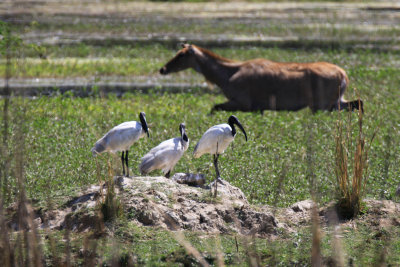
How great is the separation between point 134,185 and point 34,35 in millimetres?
14712

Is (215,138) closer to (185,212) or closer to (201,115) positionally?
(185,212)

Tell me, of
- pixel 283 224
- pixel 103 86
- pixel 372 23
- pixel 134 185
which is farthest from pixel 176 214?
pixel 372 23

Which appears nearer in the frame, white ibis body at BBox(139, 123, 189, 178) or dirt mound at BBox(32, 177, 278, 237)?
dirt mound at BBox(32, 177, 278, 237)

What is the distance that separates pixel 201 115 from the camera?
10367 millimetres

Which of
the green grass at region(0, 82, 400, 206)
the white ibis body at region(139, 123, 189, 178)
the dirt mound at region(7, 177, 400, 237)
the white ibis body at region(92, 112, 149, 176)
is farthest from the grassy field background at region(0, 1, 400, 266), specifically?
the white ibis body at region(139, 123, 189, 178)

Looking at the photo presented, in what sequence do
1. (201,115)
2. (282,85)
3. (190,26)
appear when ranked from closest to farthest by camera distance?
(201,115), (282,85), (190,26)

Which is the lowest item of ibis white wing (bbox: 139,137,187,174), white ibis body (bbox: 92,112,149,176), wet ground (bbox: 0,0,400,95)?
wet ground (bbox: 0,0,400,95)

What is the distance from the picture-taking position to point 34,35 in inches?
774

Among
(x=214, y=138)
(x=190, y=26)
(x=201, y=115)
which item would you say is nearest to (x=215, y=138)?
(x=214, y=138)

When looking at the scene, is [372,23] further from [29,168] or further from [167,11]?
[29,168]

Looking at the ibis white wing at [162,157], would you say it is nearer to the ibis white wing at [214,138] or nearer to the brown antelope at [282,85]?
the ibis white wing at [214,138]

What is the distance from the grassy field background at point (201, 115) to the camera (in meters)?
5.41

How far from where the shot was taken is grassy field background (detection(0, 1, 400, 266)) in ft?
17.7

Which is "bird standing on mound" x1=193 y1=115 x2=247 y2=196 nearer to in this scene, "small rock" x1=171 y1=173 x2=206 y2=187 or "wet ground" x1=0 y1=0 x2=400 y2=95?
"small rock" x1=171 y1=173 x2=206 y2=187
